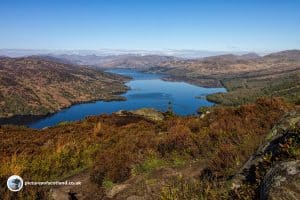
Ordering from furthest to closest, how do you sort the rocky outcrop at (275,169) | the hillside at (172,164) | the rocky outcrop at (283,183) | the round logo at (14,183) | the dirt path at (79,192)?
1. the dirt path at (79,192)
2. the round logo at (14,183)
3. the hillside at (172,164)
4. the rocky outcrop at (275,169)
5. the rocky outcrop at (283,183)

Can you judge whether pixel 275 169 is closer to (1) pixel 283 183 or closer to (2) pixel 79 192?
(1) pixel 283 183

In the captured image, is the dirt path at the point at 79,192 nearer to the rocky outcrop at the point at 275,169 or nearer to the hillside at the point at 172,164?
the hillside at the point at 172,164

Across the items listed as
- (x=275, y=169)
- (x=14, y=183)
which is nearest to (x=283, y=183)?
(x=275, y=169)

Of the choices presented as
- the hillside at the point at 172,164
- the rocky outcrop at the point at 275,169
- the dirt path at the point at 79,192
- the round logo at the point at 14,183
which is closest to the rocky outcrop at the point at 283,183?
the rocky outcrop at the point at 275,169

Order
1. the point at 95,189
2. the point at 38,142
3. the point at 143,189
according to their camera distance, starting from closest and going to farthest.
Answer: the point at 143,189
the point at 95,189
the point at 38,142

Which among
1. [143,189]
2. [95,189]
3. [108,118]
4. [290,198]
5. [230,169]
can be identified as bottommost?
[108,118]

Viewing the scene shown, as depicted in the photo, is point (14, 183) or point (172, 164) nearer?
point (14, 183)

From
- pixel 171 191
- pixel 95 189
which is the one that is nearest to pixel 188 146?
pixel 95 189

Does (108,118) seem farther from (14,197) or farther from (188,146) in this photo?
(14,197)

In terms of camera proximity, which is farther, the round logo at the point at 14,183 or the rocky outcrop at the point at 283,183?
the round logo at the point at 14,183
